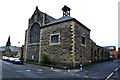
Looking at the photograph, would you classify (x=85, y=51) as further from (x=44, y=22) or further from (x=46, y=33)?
(x=44, y=22)

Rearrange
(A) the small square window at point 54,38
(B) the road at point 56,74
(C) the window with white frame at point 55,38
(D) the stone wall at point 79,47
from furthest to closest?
(A) the small square window at point 54,38
(C) the window with white frame at point 55,38
(D) the stone wall at point 79,47
(B) the road at point 56,74

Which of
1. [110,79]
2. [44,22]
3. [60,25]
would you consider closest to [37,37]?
[44,22]

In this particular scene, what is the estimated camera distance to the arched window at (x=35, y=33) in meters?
31.2

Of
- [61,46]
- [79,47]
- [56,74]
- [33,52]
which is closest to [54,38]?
[61,46]

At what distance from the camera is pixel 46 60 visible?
2591 centimetres

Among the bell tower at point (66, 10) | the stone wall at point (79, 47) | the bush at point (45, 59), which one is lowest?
the bush at point (45, 59)

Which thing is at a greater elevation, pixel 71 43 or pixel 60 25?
pixel 60 25

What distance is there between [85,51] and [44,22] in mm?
10280

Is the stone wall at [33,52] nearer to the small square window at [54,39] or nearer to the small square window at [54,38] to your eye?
the small square window at [54,39]

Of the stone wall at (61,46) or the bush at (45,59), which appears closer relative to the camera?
the stone wall at (61,46)

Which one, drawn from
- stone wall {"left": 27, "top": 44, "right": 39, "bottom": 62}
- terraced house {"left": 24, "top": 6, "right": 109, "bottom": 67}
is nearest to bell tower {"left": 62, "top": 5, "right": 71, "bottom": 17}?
terraced house {"left": 24, "top": 6, "right": 109, "bottom": 67}

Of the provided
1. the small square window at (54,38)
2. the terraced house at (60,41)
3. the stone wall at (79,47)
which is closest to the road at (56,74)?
the terraced house at (60,41)

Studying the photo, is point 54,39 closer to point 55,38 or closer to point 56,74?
point 55,38

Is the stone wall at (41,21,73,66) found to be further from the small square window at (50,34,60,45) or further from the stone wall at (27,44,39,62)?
the stone wall at (27,44,39,62)
